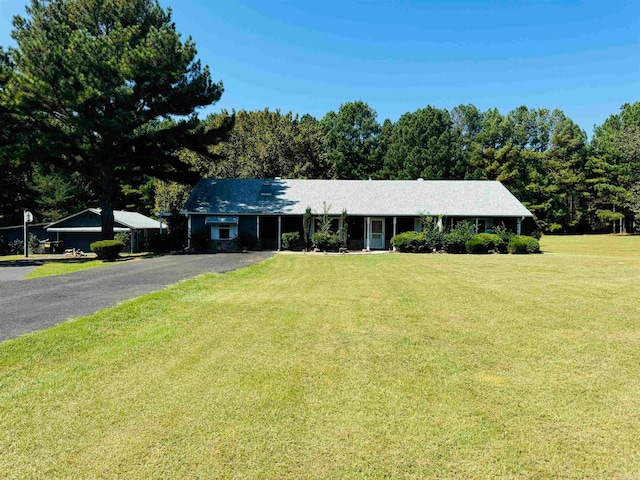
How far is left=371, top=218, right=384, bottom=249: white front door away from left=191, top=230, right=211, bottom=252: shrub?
11095mm

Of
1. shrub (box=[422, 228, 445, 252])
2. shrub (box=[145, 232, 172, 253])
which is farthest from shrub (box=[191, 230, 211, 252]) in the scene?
shrub (box=[422, 228, 445, 252])

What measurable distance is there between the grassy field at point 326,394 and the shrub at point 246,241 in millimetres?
17602

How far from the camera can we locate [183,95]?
2289 centimetres

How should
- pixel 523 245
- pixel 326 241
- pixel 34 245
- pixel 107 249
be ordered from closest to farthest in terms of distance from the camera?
1. pixel 107 249
2. pixel 523 245
3. pixel 326 241
4. pixel 34 245

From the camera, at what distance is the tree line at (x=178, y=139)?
813 inches

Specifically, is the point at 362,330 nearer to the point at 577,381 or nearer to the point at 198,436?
the point at 577,381

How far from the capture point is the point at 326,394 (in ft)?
12.6

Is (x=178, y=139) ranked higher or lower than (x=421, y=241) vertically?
higher

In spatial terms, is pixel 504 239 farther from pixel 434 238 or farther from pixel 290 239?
pixel 290 239

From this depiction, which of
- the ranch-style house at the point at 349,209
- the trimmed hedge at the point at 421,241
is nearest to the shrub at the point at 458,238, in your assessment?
the trimmed hedge at the point at 421,241

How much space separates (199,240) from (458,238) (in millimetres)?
16008

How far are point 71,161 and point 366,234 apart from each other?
1935 cm

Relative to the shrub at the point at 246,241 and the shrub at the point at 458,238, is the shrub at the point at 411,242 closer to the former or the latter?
the shrub at the point at 458,238

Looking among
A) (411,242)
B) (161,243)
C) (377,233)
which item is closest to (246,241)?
(161,243)
